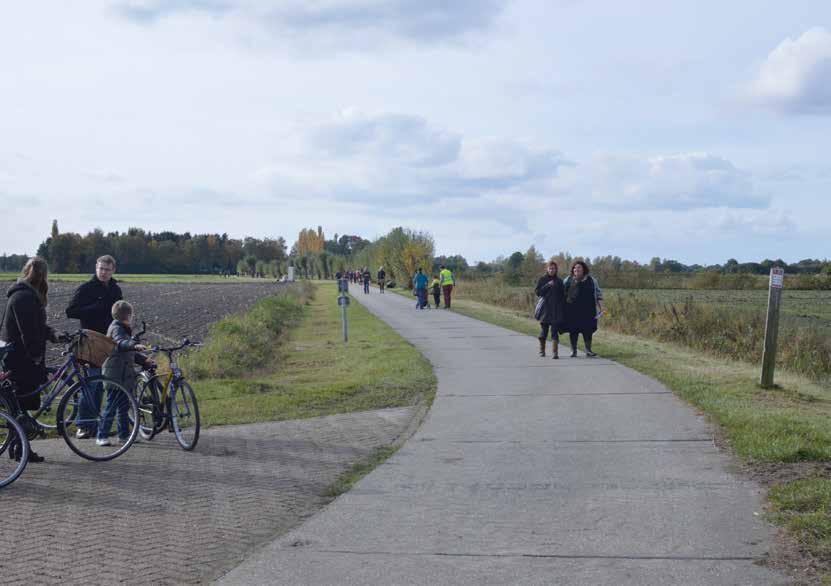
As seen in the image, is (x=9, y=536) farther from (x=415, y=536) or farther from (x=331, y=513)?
(x=415, y=536)

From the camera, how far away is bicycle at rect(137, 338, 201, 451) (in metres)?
8.01

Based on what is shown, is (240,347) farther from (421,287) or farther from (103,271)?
(421,287)

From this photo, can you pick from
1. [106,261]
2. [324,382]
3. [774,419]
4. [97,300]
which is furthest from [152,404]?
[774,419]

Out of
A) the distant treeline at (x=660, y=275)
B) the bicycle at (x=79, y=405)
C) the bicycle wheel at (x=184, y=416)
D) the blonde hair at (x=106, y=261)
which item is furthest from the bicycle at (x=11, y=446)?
the distant treeline at (x=660, y=275)

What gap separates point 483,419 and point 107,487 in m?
4.34

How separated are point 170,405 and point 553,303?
9065 millimetres

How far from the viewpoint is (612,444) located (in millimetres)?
8117

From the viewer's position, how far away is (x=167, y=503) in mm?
6172

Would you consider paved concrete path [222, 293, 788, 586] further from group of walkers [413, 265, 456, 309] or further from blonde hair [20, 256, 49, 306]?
group of walkers [413, 265, 456, 309]

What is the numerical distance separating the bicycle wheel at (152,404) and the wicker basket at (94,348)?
48 cm

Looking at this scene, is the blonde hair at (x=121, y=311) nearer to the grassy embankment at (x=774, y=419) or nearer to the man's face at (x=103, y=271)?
the man's face at (x=103, y=271)

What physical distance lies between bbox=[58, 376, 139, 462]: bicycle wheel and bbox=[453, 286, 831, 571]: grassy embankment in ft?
17.8

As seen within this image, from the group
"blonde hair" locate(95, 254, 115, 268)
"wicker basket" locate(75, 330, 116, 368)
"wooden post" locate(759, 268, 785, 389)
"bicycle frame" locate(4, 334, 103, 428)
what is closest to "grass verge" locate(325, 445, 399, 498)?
"bicycle frame" locate(4, 334, 103, 428)

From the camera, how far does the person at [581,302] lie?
15.6 m
